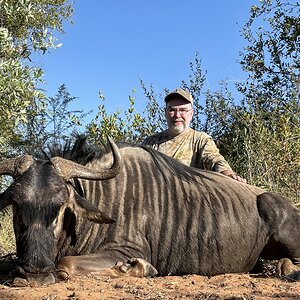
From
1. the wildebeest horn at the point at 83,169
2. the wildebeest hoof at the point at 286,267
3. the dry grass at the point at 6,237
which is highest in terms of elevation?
the wildebeest horn at the point at 83,169

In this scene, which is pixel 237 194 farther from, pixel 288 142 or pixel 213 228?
pixel 288 142

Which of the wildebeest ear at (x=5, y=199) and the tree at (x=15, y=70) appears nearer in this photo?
the wildebeest ear at (x=5, y=199)

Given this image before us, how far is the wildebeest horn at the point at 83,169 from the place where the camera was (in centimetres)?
348

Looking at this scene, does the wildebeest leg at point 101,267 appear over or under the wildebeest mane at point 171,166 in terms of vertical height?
under

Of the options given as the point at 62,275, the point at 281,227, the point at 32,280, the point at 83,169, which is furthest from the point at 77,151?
the point at 281,227

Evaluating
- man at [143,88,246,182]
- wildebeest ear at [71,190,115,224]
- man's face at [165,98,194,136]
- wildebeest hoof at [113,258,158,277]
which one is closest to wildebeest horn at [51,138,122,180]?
wildebeest ear at [71,190,115,224]

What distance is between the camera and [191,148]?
5.68 m

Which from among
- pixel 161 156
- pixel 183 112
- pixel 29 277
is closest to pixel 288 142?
pixel 183 112

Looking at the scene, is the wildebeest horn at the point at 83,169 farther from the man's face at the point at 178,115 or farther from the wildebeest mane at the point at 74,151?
the man's face at the point at 178,115

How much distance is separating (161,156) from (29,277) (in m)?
1.65

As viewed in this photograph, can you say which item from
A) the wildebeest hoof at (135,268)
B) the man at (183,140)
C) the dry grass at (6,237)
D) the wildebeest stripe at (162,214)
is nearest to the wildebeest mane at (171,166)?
the wildebeest stripe at (162,214)

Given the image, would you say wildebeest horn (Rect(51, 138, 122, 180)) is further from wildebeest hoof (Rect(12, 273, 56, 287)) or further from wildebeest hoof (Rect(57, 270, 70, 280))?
wildebeest hoof (Rect(12, 273, 56, 287))

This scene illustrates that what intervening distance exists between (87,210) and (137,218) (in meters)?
0.48

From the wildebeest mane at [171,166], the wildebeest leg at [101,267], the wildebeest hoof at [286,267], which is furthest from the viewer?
the wildebeest mane at [171,166]
